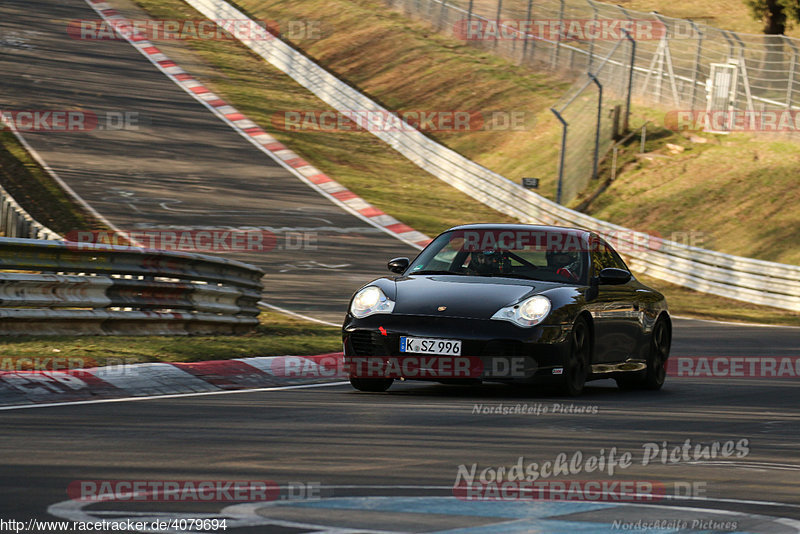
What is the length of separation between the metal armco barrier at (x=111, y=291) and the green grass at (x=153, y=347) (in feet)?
0.66

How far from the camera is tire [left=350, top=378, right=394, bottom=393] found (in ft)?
34.2

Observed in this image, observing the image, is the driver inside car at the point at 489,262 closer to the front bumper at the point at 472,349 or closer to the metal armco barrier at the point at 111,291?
the front bumper at the point at 472,349

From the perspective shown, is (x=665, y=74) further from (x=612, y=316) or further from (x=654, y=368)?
(x=612, y=316)

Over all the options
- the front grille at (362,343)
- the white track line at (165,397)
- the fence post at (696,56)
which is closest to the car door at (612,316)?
the front grille at (362,343)

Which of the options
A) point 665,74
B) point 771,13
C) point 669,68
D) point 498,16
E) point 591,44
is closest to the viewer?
point 669,68

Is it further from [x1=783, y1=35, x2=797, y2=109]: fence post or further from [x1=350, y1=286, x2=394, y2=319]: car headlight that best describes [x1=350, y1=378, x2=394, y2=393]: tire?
[x1=783, y1=35, x2=797, y2=109]: fence post

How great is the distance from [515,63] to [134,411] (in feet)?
126

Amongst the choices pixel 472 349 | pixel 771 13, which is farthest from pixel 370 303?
pixel 771 13

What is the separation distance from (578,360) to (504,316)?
3.13ft

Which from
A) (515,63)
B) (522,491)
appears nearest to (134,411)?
(522,491)

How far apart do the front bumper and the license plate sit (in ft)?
0.10

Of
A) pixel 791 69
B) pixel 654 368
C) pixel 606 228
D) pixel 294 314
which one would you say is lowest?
pixel 294 314

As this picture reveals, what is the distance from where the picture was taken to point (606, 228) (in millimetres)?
28453

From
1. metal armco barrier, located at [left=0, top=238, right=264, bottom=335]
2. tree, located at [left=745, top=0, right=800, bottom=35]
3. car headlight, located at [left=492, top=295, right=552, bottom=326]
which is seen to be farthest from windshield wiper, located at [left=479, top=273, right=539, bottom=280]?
tree, located at [left=745, top=0, right=800, bottom=35]
